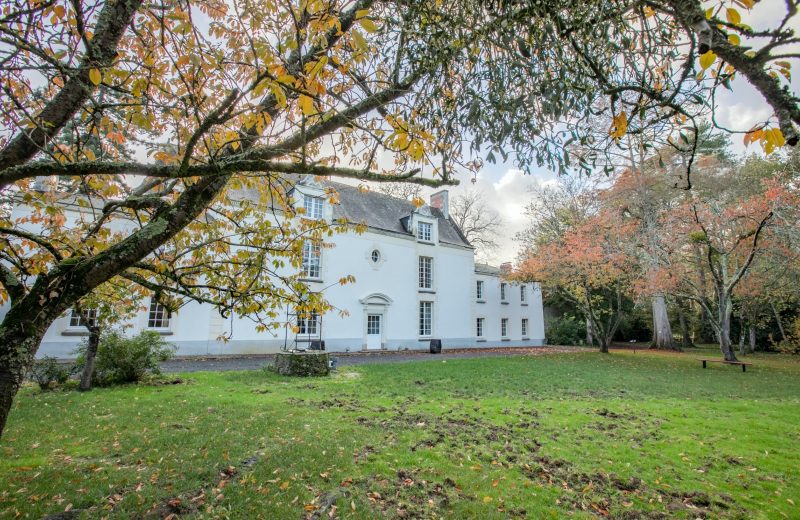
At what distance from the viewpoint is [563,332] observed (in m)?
32.9

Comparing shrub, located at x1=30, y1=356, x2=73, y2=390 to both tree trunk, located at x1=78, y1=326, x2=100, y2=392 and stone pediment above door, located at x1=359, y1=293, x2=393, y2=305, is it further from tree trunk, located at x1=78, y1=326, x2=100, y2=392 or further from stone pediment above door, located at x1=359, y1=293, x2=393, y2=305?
stone pediment above door, located at x1=359, y1=293, x2=393, y2=305

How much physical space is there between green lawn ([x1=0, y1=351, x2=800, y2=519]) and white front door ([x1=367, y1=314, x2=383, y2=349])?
12.5 m

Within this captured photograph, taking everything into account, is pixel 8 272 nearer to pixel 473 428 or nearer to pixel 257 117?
pixel 257 117

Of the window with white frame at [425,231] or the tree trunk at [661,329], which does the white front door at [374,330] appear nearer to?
the window with white frame at [425,231]

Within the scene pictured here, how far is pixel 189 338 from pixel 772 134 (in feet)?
61.0

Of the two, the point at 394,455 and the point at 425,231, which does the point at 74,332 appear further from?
the point at 425,231

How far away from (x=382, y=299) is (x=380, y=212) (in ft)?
19.2

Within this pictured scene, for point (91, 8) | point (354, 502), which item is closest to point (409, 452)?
point (354, 502)

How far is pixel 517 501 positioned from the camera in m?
3.84

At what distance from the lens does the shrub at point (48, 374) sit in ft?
28.0

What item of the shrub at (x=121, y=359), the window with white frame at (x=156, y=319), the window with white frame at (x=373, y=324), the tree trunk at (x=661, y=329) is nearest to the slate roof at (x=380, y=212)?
the window with white frame at (x=373, y=324)

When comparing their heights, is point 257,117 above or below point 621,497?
above

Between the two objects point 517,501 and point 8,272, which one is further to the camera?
point 517,501

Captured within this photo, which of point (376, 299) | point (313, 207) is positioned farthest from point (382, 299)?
point (313, 207)
